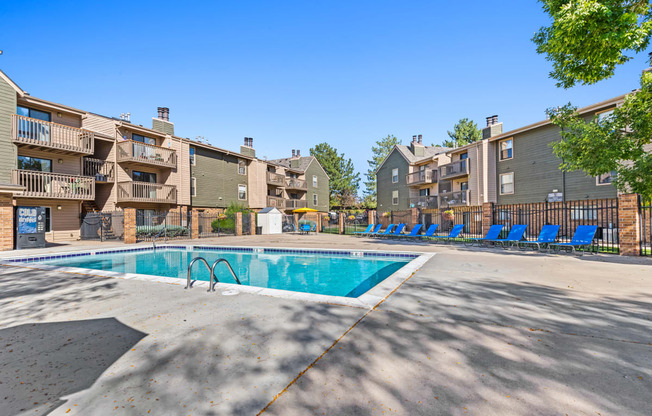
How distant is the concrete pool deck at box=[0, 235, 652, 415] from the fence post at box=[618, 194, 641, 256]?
6.02 meters

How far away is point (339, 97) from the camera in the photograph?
25969mm

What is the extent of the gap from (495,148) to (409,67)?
10.9 m

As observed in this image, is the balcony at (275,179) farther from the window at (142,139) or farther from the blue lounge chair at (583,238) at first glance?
the blue lounge chair at (583,238)

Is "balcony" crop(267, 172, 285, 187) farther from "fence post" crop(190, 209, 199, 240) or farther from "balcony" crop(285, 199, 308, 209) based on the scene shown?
"fence post" crop(190, 209, 199, 240)

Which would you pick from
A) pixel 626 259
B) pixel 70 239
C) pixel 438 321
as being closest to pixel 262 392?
pixel 438 321

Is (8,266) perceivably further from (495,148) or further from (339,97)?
(495,148)

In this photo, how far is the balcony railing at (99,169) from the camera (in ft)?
62.2

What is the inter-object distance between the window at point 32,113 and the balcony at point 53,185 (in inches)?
140

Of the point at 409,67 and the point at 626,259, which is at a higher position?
the point at 409,67

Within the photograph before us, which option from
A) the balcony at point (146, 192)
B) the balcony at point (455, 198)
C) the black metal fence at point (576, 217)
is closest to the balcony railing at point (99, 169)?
the balcony at point (146, 192)

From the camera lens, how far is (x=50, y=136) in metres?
16.4

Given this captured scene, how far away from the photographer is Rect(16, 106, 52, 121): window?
1612 centimetres

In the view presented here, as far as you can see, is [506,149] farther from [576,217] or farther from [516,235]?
[516,235]

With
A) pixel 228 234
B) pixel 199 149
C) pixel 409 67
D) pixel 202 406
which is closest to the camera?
pixel 202 406
